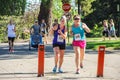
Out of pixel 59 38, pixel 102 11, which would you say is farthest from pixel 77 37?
pixel 102 11

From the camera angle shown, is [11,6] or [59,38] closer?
[59,38]

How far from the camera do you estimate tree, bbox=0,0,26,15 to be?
39.7 m

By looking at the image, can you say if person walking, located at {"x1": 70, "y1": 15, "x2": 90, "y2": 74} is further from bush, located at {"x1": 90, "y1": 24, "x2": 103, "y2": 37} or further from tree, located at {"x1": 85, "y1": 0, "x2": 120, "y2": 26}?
bush, located at {"x1": 90, "y1": 24, "x2": 103, "y2": 37}

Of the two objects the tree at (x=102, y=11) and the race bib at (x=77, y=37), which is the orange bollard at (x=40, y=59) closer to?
the race bib at (x=77, y=37)

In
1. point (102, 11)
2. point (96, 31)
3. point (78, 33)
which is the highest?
point (102, 11)

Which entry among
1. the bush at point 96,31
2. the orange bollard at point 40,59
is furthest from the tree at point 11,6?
the orange bollard at point 40,59

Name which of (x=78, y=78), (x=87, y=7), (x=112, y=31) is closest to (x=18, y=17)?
(x=112, y=31)

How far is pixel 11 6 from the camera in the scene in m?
40.9

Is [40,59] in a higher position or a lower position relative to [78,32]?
lower

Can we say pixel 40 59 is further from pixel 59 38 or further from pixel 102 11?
pixel 102 11

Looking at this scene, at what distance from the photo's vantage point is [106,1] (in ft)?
185

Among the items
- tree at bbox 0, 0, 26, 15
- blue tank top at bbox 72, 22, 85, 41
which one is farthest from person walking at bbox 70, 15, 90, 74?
tree at bbox 0, 0, 26, 15

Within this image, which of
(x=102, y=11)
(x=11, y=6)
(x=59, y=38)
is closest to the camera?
(x=59, y=38)

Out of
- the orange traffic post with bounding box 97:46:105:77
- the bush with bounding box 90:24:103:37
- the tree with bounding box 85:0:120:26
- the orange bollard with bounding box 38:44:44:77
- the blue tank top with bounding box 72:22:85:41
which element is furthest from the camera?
the bush with bounding box 90:24:103:37
